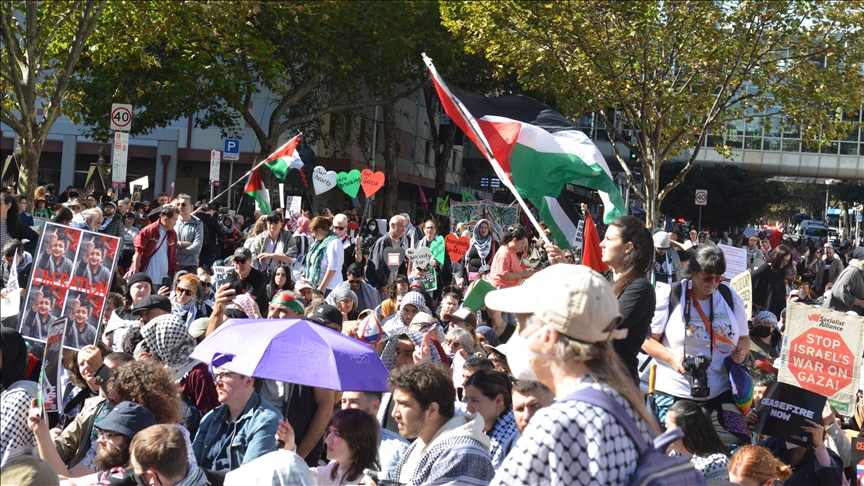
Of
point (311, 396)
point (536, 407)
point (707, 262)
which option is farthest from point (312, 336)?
point (707, 262)

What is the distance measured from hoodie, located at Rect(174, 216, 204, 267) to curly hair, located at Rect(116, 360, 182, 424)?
22.5 feet

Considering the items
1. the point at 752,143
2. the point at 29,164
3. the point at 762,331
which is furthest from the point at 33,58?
the point at 752,143

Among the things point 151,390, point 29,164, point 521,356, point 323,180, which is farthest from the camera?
point 323,180

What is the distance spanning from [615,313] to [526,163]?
5.11 m

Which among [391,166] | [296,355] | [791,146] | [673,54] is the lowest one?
[296,355]

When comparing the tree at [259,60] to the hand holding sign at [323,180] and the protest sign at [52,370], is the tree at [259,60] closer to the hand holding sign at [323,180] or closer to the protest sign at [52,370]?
the hand holding sign at [323,180]

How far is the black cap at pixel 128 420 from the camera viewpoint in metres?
4.78

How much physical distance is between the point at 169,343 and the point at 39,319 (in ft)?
2.66

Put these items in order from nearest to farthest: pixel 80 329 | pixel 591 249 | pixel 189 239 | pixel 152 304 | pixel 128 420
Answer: pixel 128 420 < pixel 80 329 < pixel 591 249 < pixel 152 304 < pixel 189 239

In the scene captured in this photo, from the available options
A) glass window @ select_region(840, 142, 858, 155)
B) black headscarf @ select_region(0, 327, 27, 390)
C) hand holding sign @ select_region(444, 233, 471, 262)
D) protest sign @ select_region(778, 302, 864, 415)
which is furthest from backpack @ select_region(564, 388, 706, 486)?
glass window @ select_region(840, 142, 858, 155)

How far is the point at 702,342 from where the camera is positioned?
6.31m

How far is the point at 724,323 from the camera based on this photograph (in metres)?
6.38

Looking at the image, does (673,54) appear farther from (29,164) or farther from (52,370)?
(52,370)

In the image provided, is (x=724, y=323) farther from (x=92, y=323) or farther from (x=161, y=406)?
(x=92, y=323)
